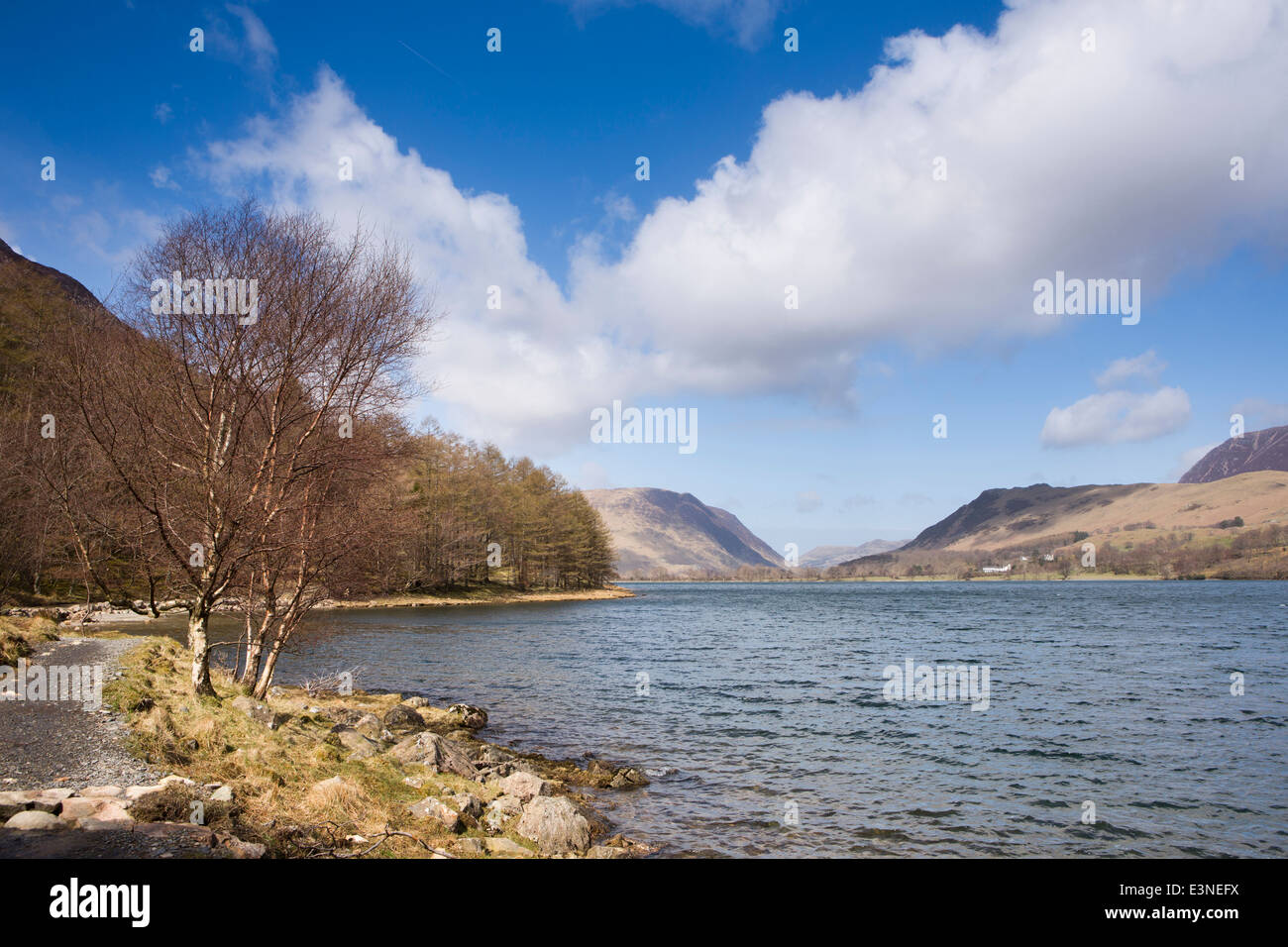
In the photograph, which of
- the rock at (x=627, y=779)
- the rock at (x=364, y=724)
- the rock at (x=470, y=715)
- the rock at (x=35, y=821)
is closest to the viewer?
the rock at (x=35, y=821)

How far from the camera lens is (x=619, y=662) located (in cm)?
4156

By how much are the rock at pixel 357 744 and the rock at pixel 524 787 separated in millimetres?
3429

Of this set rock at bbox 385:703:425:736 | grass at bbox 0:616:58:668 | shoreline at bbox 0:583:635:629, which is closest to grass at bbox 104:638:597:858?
rock at bbox 385:703:425:736

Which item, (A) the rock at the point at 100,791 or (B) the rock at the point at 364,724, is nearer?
(A) the rock at the point at 100,791

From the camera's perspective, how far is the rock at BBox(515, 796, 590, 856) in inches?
502

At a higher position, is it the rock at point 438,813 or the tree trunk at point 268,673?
the tree trunk at point 268,673

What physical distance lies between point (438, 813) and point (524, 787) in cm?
411

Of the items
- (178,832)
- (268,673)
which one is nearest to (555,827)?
(178,832)

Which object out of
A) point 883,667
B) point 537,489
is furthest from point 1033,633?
point 537,489

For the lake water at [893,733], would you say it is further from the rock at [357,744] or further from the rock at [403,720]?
the rock at [357,744]

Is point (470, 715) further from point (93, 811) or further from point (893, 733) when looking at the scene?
point (93, 811)

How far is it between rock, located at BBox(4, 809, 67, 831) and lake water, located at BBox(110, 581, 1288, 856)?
33.0 ft

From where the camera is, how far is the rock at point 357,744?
633 inches

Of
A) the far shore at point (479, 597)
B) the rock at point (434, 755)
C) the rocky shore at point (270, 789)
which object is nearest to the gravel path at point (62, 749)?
the rocky shore at point (270, 789)
